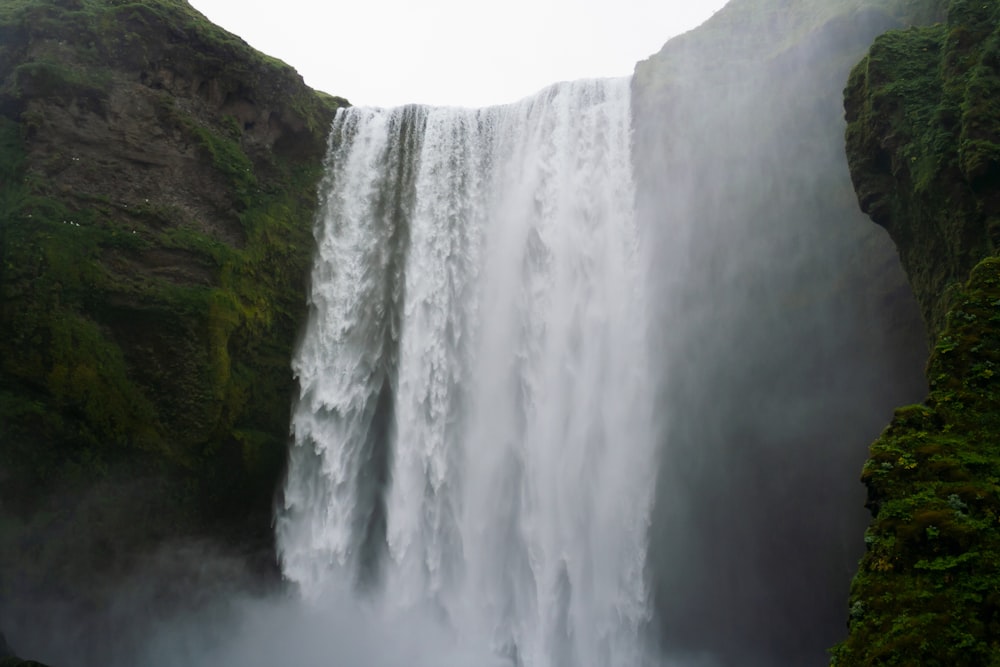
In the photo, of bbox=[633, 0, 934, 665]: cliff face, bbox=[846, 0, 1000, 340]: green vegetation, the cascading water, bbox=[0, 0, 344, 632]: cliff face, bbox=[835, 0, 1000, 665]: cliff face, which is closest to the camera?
bbox=[835, 0, 1000, 665]: cliff face

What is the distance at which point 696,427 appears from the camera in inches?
670

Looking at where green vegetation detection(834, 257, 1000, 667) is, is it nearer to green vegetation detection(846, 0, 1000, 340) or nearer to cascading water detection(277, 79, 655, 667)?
green vegetation detection(846, 0, 1000, 340)

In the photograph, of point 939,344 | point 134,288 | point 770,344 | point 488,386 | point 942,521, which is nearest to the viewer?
point 942,521

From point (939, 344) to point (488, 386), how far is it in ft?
37.7

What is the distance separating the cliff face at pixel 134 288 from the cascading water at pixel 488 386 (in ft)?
4.85

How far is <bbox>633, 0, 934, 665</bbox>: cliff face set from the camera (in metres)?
15.4

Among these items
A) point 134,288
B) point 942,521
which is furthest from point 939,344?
point 134,288

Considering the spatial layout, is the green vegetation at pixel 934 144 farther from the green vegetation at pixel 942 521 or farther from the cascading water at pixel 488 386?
the cascading water at pixel 488 386

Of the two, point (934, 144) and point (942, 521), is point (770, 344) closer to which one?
point (934, 144)

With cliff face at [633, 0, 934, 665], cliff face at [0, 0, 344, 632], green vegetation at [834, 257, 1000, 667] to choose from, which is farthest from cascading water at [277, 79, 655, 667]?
green vegetation at [834, 257, 1000, 667]

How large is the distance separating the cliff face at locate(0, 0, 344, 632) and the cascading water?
1477 millimetres

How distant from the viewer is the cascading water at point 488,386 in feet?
53.3

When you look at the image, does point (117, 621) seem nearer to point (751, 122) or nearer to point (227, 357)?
point (227, 357)

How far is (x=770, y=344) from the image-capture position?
16656mm
